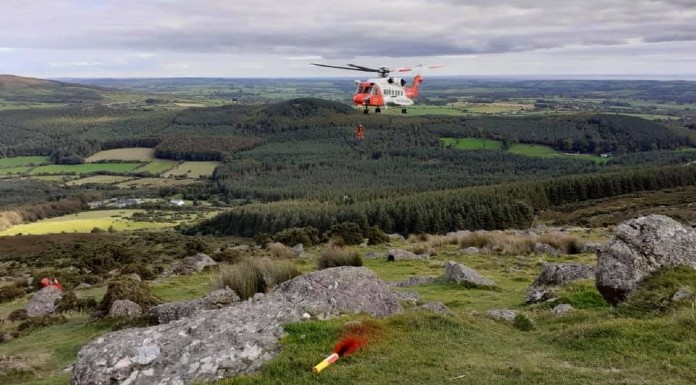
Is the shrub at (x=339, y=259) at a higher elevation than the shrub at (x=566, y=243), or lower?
higher

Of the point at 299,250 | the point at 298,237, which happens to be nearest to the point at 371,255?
the point at 299,250

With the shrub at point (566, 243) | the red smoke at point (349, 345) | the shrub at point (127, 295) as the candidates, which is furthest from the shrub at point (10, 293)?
the shrub at point (566, 243)

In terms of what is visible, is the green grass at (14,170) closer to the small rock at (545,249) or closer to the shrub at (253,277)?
the small rock at (545,249)

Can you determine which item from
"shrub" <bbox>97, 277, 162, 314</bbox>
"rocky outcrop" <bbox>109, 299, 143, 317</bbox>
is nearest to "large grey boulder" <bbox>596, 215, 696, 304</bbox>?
"rocky outcrop" <bbox>109, 299, 143, 317</bbox>

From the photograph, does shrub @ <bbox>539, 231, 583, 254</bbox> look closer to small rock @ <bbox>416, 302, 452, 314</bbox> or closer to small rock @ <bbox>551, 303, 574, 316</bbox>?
small rock @ <bbox>551, 303, 574, 316</bbox>

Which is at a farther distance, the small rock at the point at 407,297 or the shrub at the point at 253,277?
the shrub at the point at 253,277

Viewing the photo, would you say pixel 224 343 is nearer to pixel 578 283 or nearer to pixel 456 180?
pixel 578 283

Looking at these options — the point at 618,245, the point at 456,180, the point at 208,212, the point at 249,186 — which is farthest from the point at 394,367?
the point at 249,186
